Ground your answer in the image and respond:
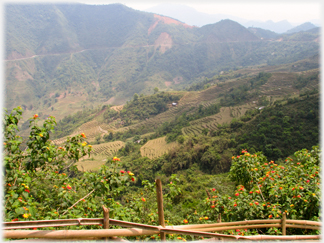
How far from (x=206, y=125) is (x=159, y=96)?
23070 millimetres

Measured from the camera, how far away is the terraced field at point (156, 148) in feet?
89.5

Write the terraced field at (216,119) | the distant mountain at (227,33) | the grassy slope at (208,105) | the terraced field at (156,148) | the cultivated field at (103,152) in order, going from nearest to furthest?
the terraced field at (156,148) < the terraced field at (216,119) < the cultivated field at (103,152) < the grassy slope at (208,105) < the distant mountain at (227,33)

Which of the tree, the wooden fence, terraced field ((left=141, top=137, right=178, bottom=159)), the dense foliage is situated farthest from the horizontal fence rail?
terraced field ((left=141, top=137, right=178, bottom=159))

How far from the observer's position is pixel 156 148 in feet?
95.4

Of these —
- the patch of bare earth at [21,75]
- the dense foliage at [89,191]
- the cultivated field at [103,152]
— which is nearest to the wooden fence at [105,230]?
the dense foliage at [89,191]

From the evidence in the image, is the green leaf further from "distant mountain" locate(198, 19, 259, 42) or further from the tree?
"distant mountain" locate(198, 19, 259, 42)

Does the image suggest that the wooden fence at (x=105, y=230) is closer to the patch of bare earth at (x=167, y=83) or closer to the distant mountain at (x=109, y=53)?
the distant mountain at (x=109, y=53)

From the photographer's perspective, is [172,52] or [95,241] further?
[172,52]

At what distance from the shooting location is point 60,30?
120 m

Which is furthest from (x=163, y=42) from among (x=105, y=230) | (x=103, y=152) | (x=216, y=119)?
(x=105, y=230)

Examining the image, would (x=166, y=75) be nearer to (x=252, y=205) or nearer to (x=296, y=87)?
(x=296, y=87)

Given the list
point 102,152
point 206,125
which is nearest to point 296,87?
point 206,125

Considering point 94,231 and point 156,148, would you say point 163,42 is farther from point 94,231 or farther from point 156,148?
point 94,231

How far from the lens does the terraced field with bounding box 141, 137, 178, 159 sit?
27.3 m
